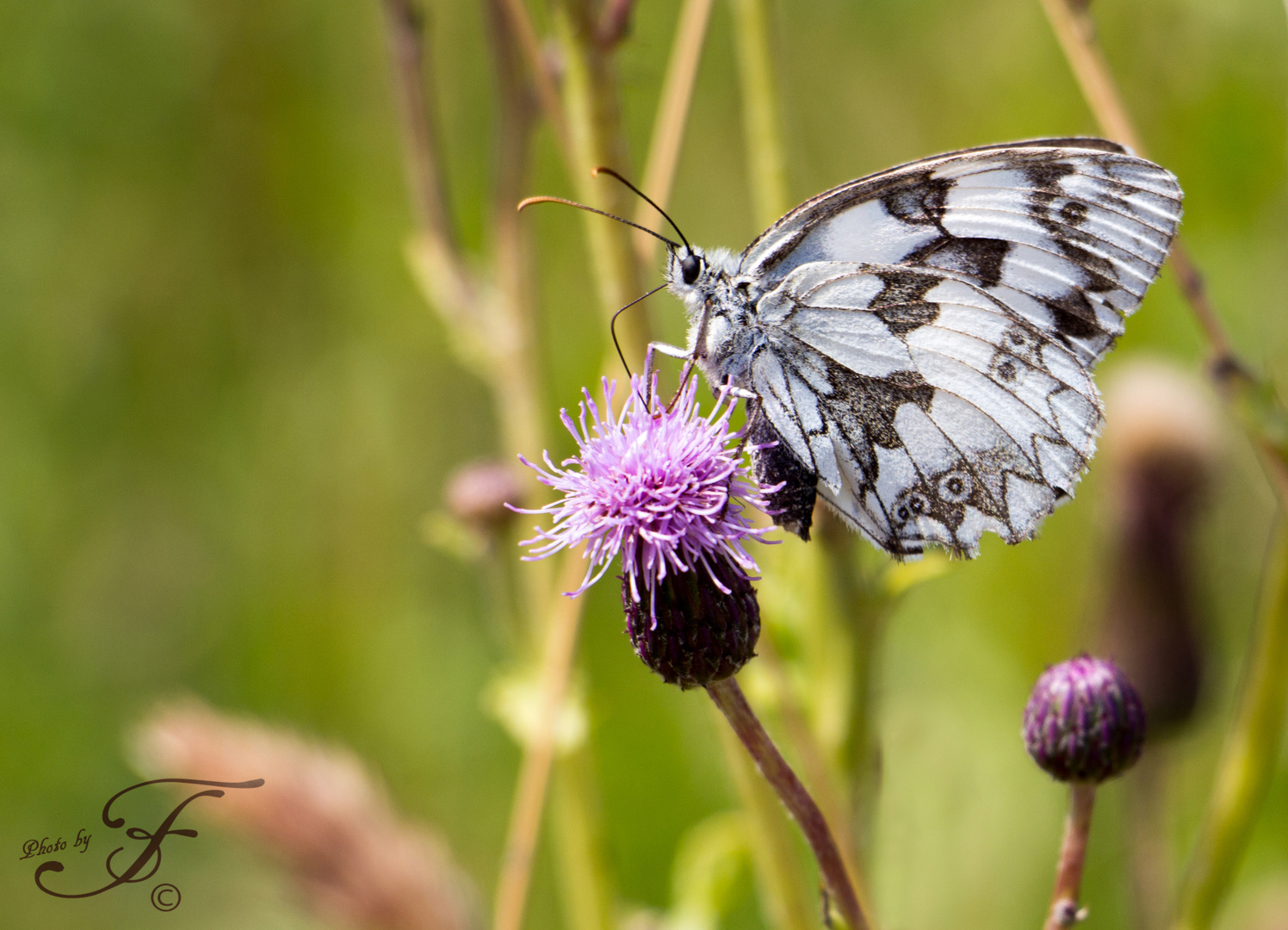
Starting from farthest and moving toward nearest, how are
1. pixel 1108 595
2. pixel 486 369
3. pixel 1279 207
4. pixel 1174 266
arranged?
pixel 1279 207, pixel 1108 595, pixel 486 369, pixel 1174 266

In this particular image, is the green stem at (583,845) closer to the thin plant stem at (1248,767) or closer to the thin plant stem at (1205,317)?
the thin plant stem at (1248,767)

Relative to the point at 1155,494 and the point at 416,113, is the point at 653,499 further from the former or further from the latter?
the point at 1155,494

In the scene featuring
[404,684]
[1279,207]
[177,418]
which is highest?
[1279,207]

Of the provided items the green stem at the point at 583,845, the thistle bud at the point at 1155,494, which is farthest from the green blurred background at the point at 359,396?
the green stem at the point at 583,845

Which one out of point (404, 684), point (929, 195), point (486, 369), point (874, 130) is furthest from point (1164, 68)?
point (404, 684)

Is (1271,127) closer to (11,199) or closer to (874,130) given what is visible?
(874,130)

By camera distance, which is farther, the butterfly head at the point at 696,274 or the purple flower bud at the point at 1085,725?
the butterfly head at the point at 696,274

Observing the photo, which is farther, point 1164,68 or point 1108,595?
point 1164,68

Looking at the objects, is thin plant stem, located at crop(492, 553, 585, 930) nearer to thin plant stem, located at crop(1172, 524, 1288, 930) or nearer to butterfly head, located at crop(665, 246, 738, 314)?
butterfly head, located at crop(665, 246, 738, 314)
